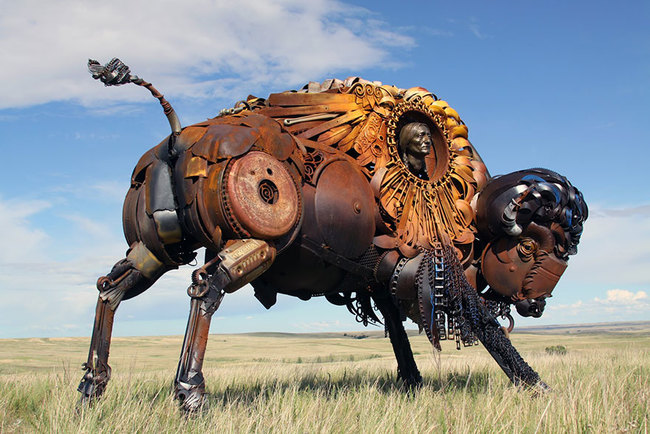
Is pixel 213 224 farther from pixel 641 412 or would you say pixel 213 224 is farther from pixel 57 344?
pixel 57 344

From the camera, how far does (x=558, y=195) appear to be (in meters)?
6.95

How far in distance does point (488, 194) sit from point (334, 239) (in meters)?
2.33

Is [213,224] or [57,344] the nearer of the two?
[213,224]

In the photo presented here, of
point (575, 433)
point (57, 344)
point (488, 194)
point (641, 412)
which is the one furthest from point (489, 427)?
point (57, 344)

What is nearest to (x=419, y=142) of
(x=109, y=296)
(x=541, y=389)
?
(x=541, y=389)

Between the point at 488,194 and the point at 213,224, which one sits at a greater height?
the point at 488,194

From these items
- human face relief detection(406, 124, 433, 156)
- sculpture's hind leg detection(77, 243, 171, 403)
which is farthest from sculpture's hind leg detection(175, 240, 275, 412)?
human face relief detection(406, 124, 433, 156)

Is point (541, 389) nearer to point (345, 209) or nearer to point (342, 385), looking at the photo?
point (342, 385)

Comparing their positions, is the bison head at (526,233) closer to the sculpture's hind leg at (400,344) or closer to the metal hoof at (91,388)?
the sculpture's hind leg at (400,344)

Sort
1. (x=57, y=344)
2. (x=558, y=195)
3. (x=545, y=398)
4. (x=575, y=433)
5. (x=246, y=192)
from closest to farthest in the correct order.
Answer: (x=575, y=433)
(x=246, y=192)
(x=545, y=398)
(x=558, y=195)
(x=57, y=344)

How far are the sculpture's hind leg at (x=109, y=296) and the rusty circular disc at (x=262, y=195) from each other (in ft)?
3.89

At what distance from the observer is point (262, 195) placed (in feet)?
16.4

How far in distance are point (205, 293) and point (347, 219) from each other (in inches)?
63.4

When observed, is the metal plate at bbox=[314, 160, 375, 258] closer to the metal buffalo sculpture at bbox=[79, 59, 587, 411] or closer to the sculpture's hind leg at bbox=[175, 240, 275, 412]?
the metal buffalo sculpture at bbox=[79, 59, 587, 411]
